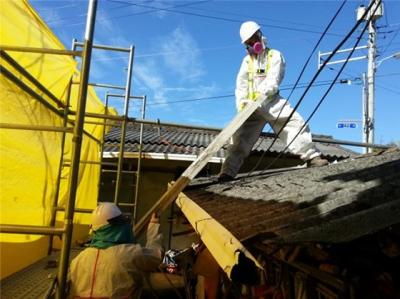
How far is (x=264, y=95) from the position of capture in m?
4.59

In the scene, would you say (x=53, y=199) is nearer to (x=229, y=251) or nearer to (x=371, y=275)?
(x=229, y=251)

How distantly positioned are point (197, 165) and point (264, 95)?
41.9 inches

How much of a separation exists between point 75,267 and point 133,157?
488 cm

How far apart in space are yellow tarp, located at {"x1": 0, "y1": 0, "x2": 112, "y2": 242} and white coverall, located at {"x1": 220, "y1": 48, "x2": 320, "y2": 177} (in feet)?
6.36

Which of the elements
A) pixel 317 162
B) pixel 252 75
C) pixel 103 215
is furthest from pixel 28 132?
pixel 317 162

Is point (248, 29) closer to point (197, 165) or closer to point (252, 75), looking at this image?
point (252, 75)

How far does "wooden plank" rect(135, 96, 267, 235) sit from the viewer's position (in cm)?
414

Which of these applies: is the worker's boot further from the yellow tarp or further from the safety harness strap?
the yellow tarp

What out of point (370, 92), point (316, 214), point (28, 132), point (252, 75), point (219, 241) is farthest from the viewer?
point (370, 92)

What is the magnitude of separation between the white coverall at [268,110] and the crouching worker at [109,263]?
2306 mm

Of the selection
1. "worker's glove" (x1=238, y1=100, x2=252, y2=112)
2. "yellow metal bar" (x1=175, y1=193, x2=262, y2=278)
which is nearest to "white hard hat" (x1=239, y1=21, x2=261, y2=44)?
"worker's glove" (x1=238, y1=100, x2=252, y2=112)

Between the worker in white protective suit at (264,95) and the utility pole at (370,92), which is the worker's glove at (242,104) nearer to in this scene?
the worker in white protective suit at (264,95)

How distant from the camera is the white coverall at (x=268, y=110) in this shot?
4.61 metres

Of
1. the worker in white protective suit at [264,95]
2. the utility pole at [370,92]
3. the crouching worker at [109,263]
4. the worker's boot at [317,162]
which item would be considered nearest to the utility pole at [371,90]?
the utility pole at [370,92]
